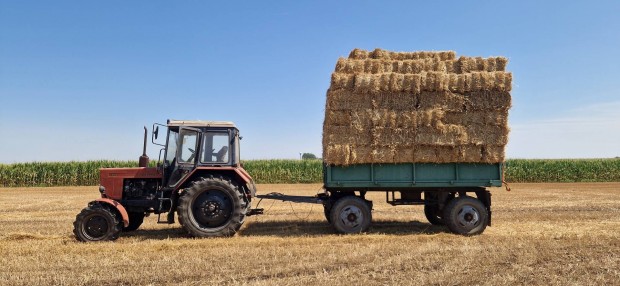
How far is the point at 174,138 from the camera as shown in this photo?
8773mm

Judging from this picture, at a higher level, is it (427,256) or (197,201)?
(197,201)

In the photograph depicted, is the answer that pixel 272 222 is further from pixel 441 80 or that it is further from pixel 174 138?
pixel 441 80

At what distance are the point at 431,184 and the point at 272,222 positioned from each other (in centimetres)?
421

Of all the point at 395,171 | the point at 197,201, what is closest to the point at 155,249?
the point at 197,201

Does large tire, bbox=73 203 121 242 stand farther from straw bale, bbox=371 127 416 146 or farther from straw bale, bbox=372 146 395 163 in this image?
straw bale, bbox=371 127 416 146

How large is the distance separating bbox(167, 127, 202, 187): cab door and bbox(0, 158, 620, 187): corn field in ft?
72.1

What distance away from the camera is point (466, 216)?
29.6 ft

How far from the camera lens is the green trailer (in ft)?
29.5

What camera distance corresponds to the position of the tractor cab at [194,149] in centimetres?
870

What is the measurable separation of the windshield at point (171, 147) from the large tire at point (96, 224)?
1457mm

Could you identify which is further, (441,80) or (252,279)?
(441,80)

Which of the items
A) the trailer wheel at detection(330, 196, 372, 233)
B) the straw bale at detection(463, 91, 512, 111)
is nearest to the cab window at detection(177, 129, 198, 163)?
the trailer wheel at detection(330, 196, 372, 233)

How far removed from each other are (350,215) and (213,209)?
2837 mm

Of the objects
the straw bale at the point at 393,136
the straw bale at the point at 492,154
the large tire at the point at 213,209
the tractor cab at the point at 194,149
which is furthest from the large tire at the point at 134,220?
the straw bale at the point at 492,154
